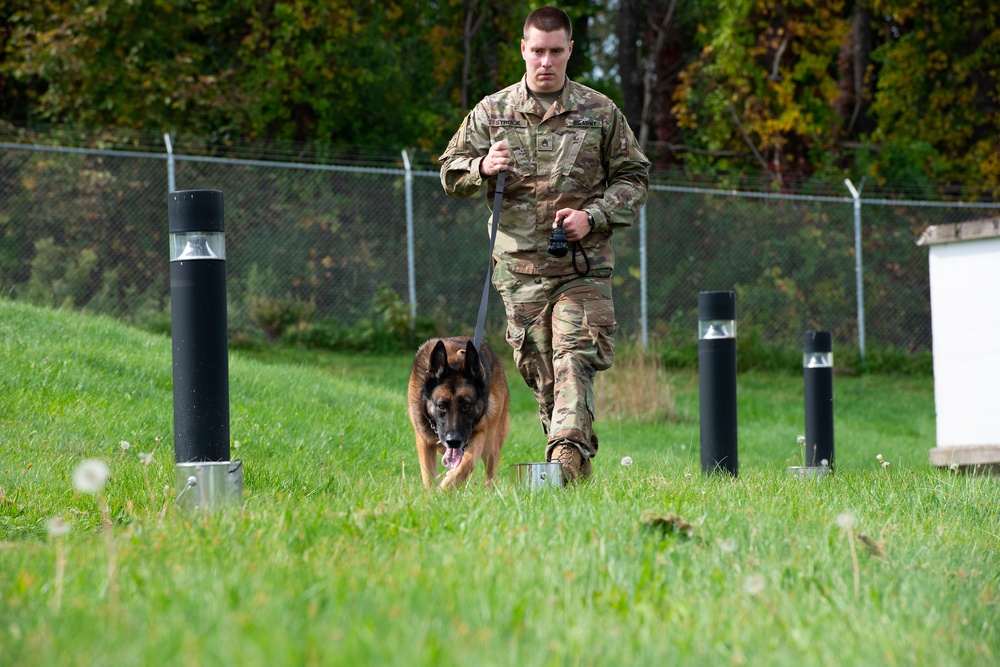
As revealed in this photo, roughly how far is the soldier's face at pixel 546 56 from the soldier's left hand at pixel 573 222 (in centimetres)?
70

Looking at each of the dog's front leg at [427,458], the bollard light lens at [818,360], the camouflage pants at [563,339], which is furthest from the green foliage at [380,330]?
the camouflage pants at [563,339]

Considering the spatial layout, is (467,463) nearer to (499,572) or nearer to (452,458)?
(452,458)

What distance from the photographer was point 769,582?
2.94 m

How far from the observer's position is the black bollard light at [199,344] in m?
3.85

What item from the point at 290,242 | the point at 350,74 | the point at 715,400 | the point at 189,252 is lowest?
the point at 715,400

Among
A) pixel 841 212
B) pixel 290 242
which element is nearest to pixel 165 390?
pixel 290 242

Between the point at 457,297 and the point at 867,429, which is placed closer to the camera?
the point at 867,429

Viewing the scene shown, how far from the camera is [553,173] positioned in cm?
541

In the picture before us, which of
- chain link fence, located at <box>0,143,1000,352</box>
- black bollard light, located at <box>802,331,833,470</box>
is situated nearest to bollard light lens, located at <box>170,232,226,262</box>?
black bollard light, located at <box>802,331,833,470</box>

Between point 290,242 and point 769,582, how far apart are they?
13.4m

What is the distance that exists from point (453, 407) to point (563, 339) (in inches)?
32.5

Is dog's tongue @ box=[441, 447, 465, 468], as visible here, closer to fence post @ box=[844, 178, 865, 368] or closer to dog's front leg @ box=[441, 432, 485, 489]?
dog's front leg @ box=[441, 432, 485, 489]

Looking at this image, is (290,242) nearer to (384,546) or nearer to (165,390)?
(165,390)

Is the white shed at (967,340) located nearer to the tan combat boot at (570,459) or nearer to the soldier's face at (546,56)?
the tan combat boot at (570,459)
